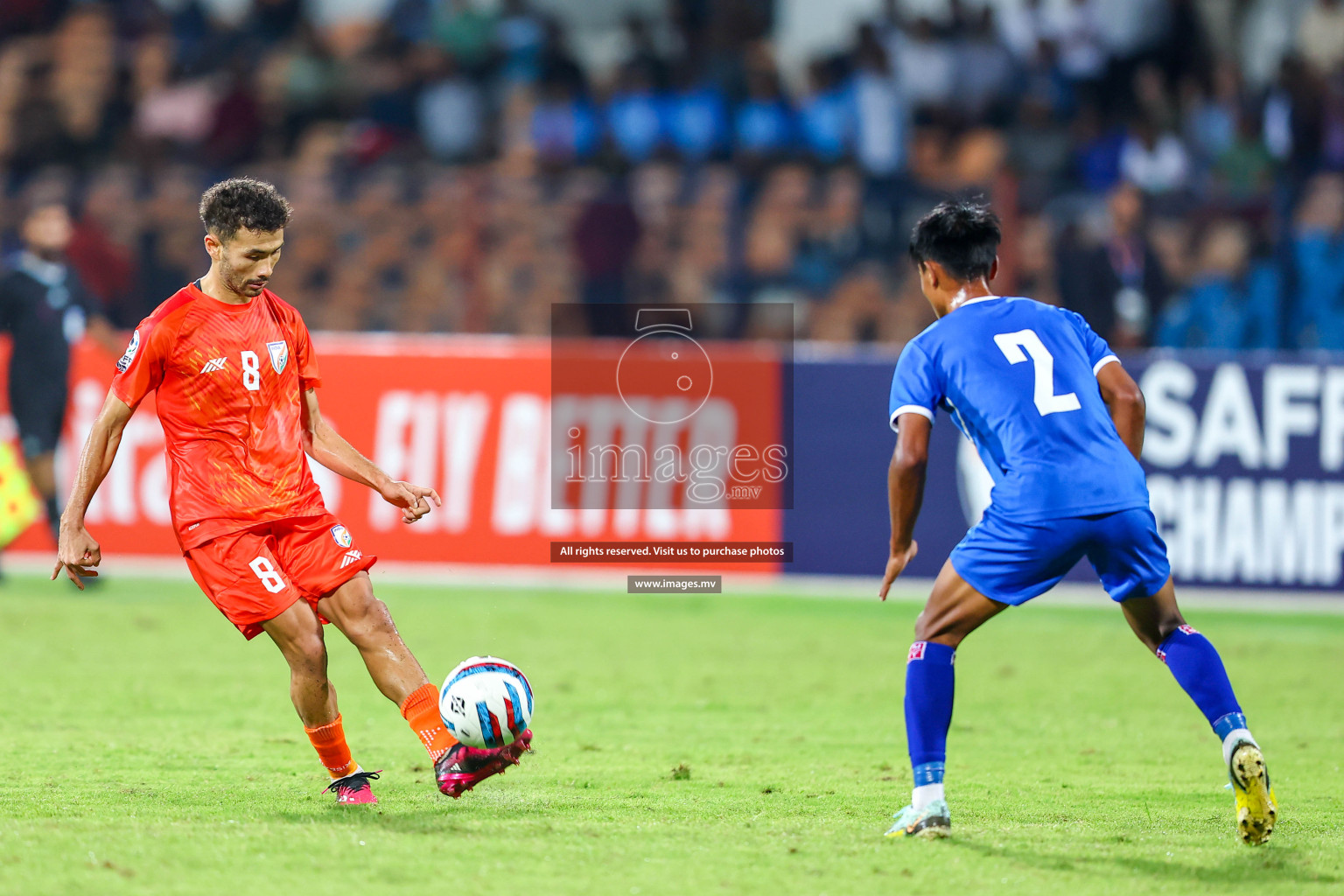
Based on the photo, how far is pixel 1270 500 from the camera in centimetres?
1220

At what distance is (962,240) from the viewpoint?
568 cm

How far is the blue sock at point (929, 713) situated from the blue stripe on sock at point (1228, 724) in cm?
94

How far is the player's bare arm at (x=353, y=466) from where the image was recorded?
6238 mm

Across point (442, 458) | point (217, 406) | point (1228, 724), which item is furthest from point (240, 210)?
point (442, 458)

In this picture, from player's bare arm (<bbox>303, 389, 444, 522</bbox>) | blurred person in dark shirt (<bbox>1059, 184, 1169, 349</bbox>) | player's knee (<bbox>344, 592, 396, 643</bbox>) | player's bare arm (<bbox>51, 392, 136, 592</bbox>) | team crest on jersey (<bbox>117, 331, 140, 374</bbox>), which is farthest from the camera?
blurred person in dark shirt (<bbox>1059, 184, 1169, 349</bbox>)

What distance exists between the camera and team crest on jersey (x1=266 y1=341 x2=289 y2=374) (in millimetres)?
6102

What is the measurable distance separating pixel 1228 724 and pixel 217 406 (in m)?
3.78

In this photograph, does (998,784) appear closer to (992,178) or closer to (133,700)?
(133,700)

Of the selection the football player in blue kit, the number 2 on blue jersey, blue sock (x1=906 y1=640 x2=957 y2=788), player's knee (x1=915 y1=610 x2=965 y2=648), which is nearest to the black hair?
the football player in blue kit

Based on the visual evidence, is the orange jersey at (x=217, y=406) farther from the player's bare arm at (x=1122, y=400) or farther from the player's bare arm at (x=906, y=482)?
the player's bare arm at (x=1122, y=400)

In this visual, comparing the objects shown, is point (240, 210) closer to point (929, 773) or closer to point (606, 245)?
point (929, 773)

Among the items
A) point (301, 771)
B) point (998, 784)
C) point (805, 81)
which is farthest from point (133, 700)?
point (805, 81)

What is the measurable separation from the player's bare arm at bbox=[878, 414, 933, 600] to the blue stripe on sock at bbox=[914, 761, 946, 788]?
1.96 ft

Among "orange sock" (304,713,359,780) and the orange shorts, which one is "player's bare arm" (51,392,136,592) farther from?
Answer: "orange sock" (304,713,359,780)
